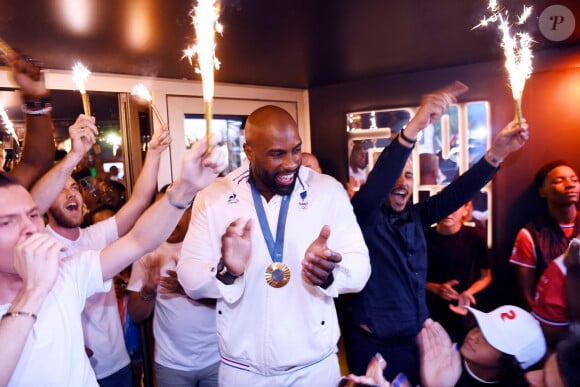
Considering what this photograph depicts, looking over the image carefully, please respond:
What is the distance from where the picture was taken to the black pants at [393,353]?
8.39 ft

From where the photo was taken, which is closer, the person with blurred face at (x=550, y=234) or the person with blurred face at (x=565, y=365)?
the person with blurred face at (x=565, y=365)

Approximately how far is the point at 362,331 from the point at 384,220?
2.41 feet

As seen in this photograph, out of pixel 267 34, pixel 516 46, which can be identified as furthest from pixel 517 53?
pixel 267 34

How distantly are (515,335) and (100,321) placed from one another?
7.56ft

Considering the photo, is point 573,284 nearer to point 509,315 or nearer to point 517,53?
point 509,315

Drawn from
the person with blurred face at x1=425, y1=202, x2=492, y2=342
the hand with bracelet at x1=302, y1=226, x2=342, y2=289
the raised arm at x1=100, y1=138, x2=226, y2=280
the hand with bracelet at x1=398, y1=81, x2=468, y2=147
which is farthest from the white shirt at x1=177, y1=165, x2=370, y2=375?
the person with blurred face at x1=425, y1=202, x2=492, y2=342

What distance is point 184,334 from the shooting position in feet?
8.96

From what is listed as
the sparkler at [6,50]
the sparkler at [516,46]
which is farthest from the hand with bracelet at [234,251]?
the sparkler at [6,50]

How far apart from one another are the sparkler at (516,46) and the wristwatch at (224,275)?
1.93 meters

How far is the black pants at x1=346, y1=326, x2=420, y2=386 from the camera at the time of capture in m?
2.56

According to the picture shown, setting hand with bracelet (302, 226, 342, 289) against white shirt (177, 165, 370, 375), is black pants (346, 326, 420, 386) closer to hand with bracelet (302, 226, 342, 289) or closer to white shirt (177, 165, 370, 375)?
white shirt (177, 165, 370, 375)

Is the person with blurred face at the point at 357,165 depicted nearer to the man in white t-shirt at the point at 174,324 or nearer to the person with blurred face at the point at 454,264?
the person with blurred face at the point at 454,264

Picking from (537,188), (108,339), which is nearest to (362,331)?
(108,339)

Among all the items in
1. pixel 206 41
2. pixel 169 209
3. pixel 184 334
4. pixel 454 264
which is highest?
pixel 206 41
